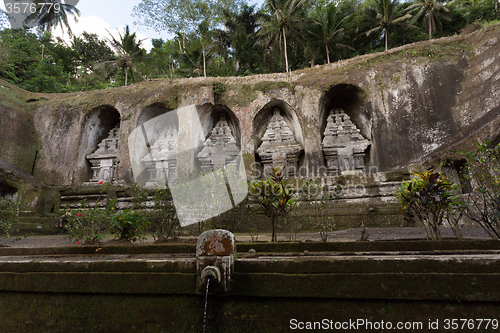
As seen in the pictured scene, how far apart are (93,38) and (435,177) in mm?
28619

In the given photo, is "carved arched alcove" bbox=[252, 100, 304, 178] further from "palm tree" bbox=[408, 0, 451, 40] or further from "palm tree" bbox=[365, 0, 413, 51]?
"palm tree" bbox=[408, 0, 451, 40]

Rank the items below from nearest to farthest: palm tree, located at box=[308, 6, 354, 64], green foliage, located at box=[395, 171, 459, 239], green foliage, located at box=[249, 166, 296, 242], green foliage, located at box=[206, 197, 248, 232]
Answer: green foliage, located at box=[395, 171, 459, 239] → green foliage, located at box=[249, 166, 296, 242] → green foliage, located at box=[206, 197, 248, 232] → palm tree, located at box=[308, 6, 354, 64]

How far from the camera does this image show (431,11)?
1773cm

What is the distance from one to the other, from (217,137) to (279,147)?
3278mm

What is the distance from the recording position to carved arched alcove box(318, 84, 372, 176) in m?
12.1

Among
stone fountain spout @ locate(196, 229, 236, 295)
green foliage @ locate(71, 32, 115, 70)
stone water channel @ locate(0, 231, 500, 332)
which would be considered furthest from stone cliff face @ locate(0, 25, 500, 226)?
green foliage @ locate(71, 32, 115, 70)

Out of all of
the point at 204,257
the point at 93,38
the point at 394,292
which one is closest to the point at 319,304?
the point at 394,292

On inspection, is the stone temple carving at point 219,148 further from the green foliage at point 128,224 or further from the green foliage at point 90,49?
the green foliage at point 90,49

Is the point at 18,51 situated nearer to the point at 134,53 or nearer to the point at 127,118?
the point at 134,53

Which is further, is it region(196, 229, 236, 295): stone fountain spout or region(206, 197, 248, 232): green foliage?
region(206, 197, 248, 232): green foliage

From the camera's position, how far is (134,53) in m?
19.0

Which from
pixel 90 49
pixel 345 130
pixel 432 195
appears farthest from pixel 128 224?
pixel 90 49

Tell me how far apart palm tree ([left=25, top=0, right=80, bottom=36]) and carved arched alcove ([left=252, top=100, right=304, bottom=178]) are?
2101cm

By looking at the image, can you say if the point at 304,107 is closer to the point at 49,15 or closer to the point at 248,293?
the point at 248,293
